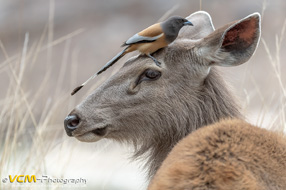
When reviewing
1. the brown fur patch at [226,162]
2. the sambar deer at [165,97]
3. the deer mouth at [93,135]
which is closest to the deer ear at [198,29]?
the sambar deer at [165,97]

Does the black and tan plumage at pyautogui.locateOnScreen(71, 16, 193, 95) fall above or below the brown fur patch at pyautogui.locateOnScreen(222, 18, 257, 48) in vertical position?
above

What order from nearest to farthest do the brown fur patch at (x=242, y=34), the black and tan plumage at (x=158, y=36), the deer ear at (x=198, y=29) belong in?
the brown fur patch at (x=242, y=34), the black and tan plumage at (x=158, y=36), the deer ear at (x=198, y=29)

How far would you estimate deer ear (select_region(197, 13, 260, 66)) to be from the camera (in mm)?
3791

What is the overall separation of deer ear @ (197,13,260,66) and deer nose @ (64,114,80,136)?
34.7 inches

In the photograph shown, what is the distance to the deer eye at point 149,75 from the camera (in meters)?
3.92

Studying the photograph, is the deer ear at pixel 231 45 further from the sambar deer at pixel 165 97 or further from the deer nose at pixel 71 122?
the deer nose at pixel 71 122

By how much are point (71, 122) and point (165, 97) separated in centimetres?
61

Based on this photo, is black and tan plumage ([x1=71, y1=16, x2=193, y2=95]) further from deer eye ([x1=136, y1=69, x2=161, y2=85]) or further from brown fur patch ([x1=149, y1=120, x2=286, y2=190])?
brown fur patch ([x1=149, y1=120, x2=286, y2=190])

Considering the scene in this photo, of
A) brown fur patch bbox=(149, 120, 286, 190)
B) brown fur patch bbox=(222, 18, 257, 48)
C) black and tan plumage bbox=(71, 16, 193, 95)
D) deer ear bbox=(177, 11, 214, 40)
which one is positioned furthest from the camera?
deer ear bbox=(177, 11, 214, 40)

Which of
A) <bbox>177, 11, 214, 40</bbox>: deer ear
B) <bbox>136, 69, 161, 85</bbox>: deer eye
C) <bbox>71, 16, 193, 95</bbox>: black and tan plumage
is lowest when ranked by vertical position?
<bbox>136, 69, 161, 85</bbox>: deer eye

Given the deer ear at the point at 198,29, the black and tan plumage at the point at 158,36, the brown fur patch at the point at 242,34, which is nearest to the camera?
the brown fur patch at the point at 242,34

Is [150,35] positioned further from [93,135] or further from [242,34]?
[93,135]

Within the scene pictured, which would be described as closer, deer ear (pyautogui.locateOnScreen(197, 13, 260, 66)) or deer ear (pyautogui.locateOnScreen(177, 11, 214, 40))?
deer ear (pyautogui.locateOnScreen(197, 13, 260, 66))

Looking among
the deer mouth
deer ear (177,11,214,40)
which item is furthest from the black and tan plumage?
the deer mouth
